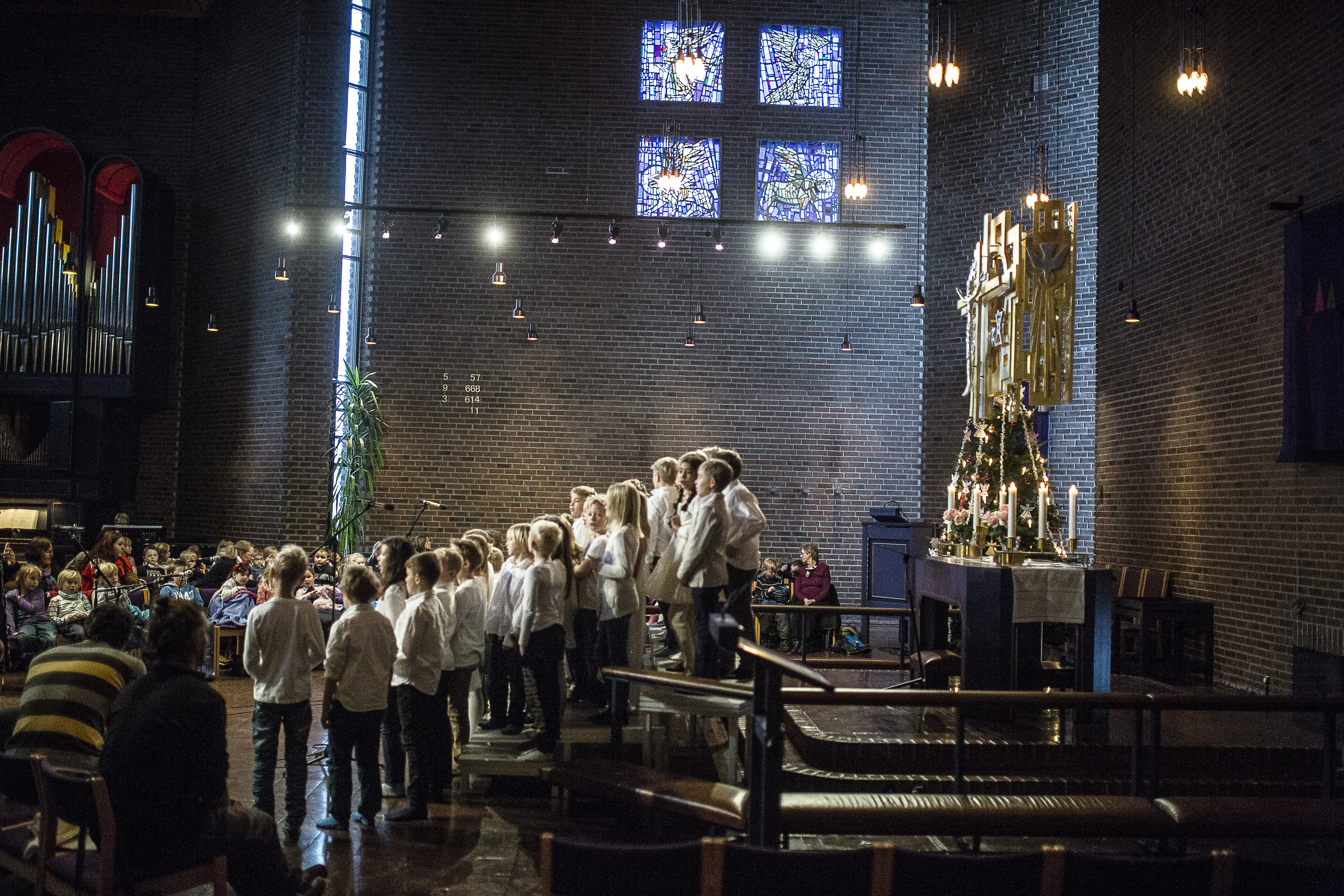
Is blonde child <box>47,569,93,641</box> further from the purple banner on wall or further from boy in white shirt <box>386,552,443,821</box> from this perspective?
the purple banner on wall

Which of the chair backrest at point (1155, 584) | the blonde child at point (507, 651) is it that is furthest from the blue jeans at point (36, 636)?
the chair backrest at point (1155, 584)

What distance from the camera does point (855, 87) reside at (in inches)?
512

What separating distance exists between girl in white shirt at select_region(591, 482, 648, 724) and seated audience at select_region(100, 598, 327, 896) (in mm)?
2554

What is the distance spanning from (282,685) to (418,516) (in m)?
7.21

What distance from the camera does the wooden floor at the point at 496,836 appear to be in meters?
4.36

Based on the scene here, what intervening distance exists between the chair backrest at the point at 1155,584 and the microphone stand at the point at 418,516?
723cm

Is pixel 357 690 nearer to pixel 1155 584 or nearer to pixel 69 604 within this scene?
pixel 69 604

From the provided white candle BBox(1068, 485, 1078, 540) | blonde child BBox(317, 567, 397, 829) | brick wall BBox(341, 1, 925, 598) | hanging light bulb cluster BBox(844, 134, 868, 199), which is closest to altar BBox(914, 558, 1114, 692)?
white candle BBox(1068, 485, 1078, 540)

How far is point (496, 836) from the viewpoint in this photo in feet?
16.3

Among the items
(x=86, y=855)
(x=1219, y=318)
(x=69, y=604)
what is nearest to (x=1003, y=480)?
(x=1219, y=318)

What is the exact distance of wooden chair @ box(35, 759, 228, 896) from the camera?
310cm

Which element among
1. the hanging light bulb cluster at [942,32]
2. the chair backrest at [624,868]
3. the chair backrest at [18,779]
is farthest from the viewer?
the hanging light bulb cluster at [942,32]

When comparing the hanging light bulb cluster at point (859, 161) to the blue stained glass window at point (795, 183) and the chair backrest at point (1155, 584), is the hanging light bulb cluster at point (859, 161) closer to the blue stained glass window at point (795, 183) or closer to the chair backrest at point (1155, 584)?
the blue stained glass window at point (795, 183)

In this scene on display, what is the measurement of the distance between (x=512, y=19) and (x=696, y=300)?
169 inches
